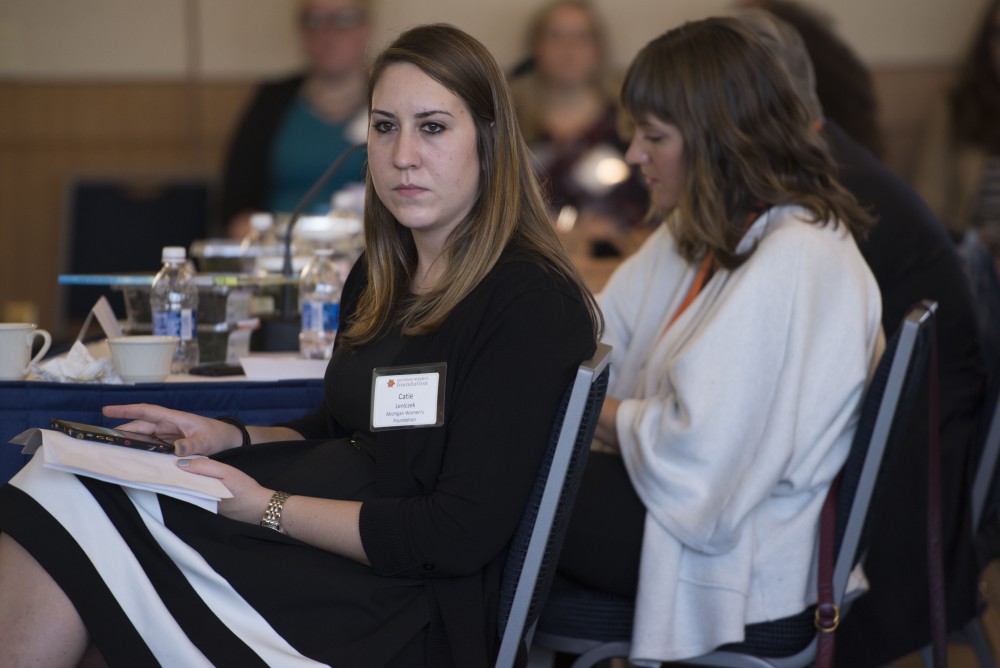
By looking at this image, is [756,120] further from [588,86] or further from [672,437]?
[588,86]

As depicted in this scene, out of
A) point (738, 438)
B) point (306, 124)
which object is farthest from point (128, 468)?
point (306, 124)

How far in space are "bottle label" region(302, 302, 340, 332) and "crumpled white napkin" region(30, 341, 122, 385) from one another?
16.2 inches

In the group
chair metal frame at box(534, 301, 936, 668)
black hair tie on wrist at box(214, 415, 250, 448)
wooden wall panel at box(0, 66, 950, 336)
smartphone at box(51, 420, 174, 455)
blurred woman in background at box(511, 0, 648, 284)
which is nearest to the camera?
smartphone at box(51, 420, 174, 455)

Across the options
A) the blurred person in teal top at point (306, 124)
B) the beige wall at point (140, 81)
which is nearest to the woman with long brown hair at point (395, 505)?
the blurred person in teal top at point (306, 124)

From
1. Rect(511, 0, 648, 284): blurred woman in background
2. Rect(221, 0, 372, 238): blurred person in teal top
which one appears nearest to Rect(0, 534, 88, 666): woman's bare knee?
Rect(221, 0, 372, 238): blurred person in teal top

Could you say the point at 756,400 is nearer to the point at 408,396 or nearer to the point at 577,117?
the point at 408,396

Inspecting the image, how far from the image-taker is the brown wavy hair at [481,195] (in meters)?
1.54

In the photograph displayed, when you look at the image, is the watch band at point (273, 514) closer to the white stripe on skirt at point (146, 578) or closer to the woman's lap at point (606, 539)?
the white stripe on skirt at point (146, 578)

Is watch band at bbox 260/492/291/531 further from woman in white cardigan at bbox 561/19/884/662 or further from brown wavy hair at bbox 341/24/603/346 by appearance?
woman in white cardigan at bbox 561/19/884/662

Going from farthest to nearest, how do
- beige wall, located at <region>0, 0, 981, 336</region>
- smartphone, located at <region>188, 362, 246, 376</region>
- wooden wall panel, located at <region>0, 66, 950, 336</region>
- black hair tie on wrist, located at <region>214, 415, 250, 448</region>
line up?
1. wooden wall panel, located at <region>0, 66, 950, 336</region>
2. beige wall, located at <region>0, 0, 981, 336</region>
3. smartphone, located at <region>188, 362, 246, 376</region>
4. black hair tie on wrist, located at <region>214, 415, 250, 448</region>

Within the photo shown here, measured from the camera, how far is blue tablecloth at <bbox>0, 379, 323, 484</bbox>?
1.69 m

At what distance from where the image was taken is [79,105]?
540cm

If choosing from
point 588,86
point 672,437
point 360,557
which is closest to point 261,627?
point 360,557

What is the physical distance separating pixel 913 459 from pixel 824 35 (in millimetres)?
2008
